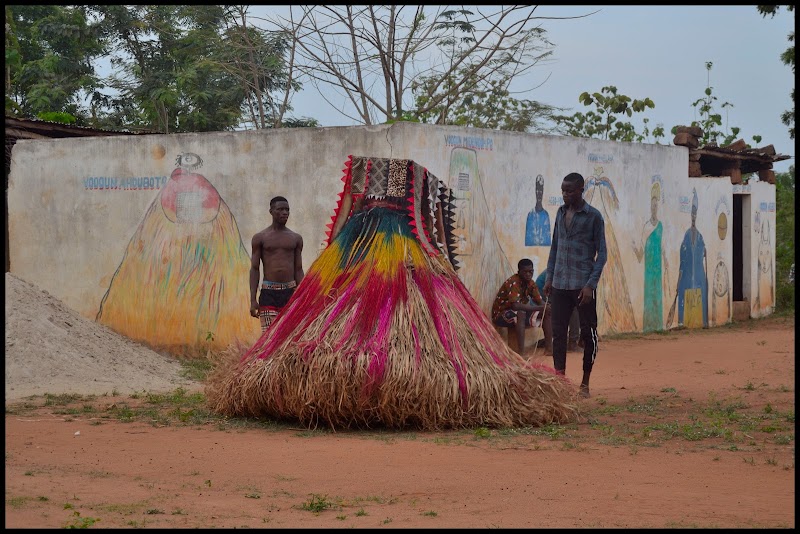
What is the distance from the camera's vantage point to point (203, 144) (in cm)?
1263

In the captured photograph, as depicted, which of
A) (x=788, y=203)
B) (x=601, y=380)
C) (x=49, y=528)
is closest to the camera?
(x=49, y=528)

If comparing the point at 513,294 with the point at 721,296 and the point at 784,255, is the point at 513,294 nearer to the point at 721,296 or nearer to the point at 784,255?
the point at 721,296

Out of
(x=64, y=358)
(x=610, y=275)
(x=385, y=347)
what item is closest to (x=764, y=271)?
(x=610, y=275)

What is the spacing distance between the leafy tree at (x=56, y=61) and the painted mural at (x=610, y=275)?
14.6 m

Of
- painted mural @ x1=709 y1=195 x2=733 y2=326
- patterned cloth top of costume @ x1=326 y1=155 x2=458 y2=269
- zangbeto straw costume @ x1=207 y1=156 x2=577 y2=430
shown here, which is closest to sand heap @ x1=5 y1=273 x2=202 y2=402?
zangbeto straw costume @ x1=207 y1=156 x2=577 y2=430

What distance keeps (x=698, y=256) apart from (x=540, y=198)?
4.91m

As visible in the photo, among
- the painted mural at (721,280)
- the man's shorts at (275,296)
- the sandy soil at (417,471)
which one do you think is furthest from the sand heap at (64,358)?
the painted mural at (721,280)

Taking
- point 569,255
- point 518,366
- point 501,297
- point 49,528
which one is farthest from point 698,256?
point 49,528

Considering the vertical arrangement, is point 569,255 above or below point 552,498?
above

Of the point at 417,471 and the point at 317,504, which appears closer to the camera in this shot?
the point at 317,504

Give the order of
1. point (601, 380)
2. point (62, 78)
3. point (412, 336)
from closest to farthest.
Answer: point (412, 336) → point (601, 380) → point (62, 78)

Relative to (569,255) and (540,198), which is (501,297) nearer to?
(540,198)

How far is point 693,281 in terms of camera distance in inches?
683

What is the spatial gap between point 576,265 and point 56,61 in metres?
20.3
